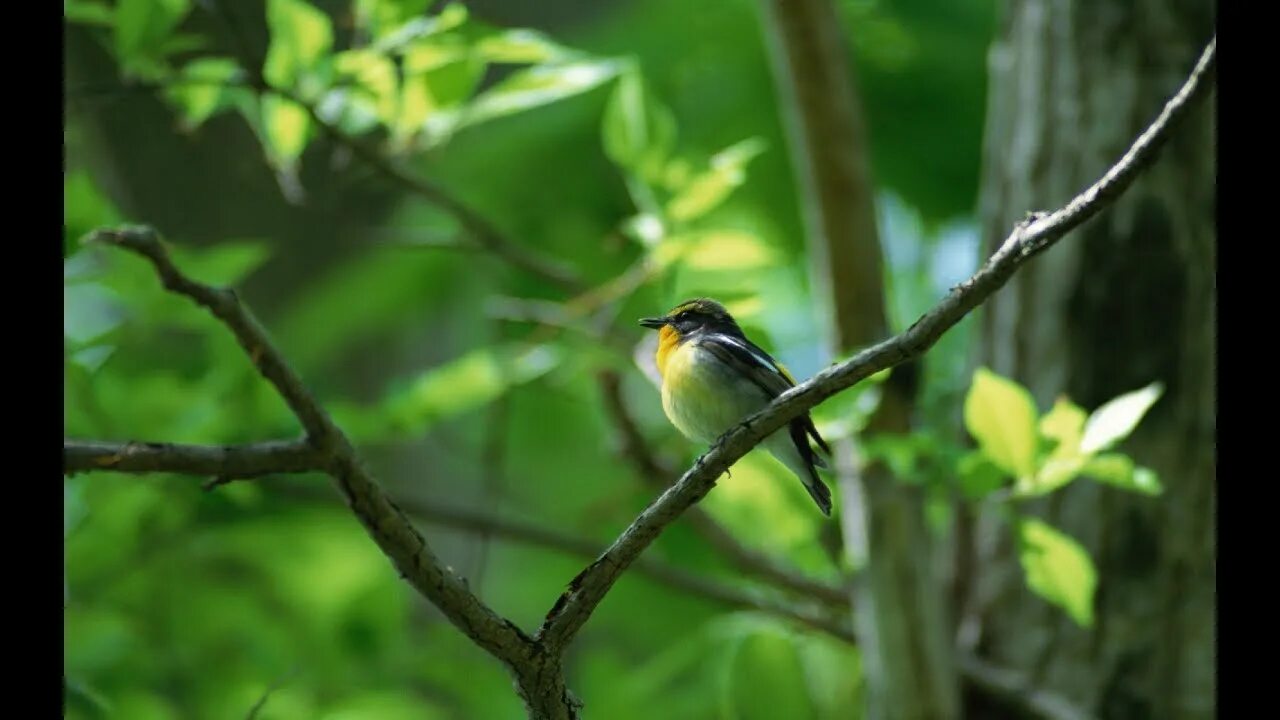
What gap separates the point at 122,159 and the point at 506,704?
2933 mm

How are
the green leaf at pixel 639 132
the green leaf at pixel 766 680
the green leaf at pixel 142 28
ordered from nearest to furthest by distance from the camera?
the green leaf at pixel 142 28 < the green leaf at pixel 639 132 < the green leaf at pixel 766 680

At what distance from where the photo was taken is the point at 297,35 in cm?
281

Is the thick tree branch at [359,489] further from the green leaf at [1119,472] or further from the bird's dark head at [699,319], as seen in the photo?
the green leaf at [1119,472]

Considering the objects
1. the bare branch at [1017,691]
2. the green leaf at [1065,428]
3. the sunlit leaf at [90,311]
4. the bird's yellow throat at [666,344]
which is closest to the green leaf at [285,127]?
the sunlit leaf at [90,311]

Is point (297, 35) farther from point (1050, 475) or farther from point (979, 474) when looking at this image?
point (1050, 475)

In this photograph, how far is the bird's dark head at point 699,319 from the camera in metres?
2.27

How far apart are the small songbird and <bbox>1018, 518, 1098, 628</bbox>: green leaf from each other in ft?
2.16

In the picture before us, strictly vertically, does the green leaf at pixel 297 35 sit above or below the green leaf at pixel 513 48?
below

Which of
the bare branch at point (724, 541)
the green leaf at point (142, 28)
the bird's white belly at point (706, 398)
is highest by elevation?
the green leaf at point (142, 28)

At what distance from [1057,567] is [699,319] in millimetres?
955

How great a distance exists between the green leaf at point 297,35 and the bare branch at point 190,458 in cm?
152

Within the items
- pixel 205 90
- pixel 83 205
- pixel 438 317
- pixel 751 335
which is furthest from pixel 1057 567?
pixel 438 317

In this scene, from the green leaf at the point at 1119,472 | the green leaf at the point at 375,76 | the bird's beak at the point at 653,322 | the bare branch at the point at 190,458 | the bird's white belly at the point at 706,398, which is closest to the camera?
the bare branch at the point at 190,458
